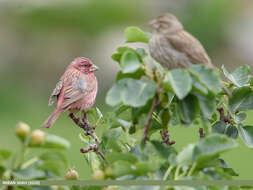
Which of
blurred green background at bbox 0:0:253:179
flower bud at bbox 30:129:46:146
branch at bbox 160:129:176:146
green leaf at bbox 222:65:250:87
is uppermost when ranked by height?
flower bud at bbox 30:129:46:146

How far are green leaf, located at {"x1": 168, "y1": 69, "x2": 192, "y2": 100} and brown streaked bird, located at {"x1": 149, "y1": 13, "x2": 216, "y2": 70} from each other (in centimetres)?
42

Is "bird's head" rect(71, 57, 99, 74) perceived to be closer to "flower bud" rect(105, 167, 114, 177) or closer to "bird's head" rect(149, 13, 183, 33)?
"bird's head" rect(149, 13, 183, 33)

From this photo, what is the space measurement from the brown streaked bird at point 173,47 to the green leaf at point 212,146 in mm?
454

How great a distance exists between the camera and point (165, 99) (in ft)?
5.50

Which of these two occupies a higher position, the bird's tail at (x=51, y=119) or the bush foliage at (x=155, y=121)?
the bush foliage at (x=155, y=121)

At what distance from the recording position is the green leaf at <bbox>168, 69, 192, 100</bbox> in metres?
1.55

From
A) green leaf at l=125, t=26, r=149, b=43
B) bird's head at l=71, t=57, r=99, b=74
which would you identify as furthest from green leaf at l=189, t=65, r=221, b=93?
bird's head at l=71, t=57, r=99, b=74

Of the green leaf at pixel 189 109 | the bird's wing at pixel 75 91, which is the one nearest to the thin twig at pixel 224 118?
the green leaf at pixel 189 109

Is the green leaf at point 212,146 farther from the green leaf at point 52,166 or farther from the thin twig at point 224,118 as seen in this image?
the thin twig at point 224,118

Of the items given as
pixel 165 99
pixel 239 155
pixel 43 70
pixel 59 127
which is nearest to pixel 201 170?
pixel 165 99

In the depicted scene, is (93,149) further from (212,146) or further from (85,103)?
(85,103)

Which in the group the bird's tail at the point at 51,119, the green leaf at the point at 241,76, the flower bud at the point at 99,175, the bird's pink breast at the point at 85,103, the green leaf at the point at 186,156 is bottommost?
A: the bird's tail at the point at 51,119

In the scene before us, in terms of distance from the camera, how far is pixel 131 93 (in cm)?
161

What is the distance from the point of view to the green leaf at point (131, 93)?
1.59 metres
